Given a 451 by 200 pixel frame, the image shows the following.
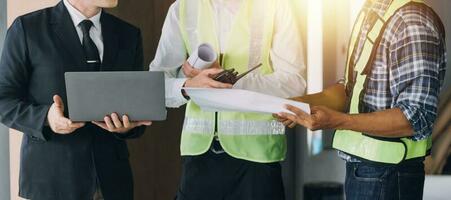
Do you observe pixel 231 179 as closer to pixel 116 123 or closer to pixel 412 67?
pixel 116 123

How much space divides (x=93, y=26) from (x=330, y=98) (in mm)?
664

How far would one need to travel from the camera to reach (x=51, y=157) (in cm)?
147

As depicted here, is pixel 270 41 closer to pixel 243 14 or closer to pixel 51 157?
pixel 243 14

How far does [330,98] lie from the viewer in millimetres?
1461

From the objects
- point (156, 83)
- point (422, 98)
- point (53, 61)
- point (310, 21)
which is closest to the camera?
point (422, 98)

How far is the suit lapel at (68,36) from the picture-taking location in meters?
1.47

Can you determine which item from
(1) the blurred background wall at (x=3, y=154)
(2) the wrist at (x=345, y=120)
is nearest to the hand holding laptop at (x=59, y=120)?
(1) the blurred background wall at (x=3, y=154)

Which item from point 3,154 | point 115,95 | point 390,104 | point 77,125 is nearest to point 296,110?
point 390,104

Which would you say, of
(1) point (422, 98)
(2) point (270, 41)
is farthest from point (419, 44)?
(2) point (270, 41)

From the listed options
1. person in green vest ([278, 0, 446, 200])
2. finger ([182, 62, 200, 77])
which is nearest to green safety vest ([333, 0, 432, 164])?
person in green vest ([278, 0, 446, 200])

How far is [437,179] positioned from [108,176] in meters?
0.94

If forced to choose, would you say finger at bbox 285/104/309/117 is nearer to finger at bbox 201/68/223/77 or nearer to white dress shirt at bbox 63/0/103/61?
finger at bbox 201/68/223/77

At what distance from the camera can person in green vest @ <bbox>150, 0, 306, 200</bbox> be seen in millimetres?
1487

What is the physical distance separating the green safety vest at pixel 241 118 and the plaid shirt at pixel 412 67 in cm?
33
